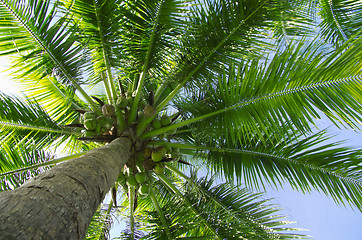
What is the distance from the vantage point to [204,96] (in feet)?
12.1

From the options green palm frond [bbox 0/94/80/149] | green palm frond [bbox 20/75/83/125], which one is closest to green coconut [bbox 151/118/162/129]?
green palm frond [bbox 0/94/80/149]

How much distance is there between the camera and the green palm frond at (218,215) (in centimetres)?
298

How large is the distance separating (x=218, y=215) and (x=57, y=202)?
2.30m

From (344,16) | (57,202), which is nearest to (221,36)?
(344,16)

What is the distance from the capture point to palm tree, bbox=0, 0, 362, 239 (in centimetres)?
268

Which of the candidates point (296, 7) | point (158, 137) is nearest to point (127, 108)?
point (158, 137)

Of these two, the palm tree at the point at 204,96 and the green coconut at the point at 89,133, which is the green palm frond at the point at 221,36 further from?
the green coconut at the point at 89,133

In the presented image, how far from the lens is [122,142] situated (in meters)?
2.71

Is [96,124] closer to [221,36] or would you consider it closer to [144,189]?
[144,189]

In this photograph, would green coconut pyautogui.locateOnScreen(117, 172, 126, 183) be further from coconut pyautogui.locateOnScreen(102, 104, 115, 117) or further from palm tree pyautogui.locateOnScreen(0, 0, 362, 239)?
coconut pyautogui.locateOnScreen(102, 104, 115, 117)

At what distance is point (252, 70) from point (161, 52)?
1.13 metres

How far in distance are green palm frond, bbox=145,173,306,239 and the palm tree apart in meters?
0.02

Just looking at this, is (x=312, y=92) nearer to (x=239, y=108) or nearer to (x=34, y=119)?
(x=239, y=108)

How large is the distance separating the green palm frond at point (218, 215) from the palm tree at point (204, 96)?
0.6 inches
